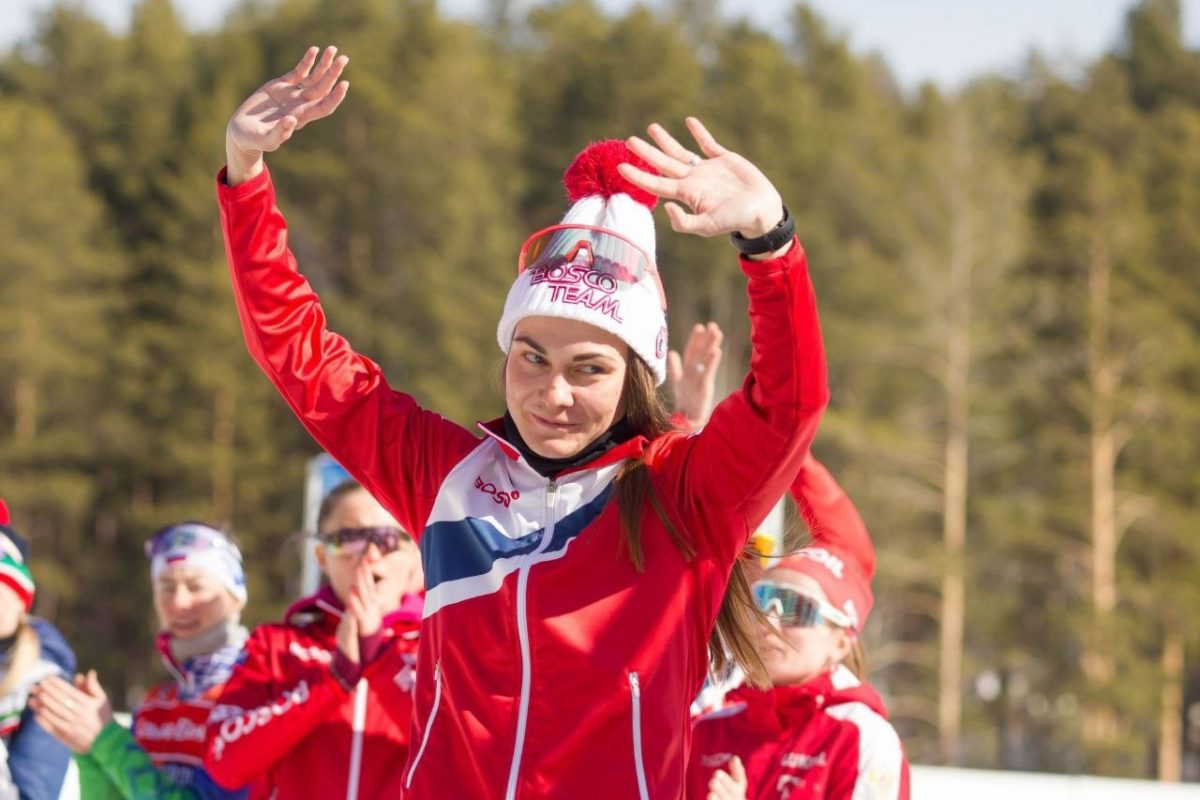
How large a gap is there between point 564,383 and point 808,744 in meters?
1.59

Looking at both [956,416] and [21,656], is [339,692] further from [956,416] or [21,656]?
[956,416]

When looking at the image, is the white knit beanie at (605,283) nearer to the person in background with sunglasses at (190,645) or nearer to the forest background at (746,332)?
the person in background with sunglasses at (190,645)

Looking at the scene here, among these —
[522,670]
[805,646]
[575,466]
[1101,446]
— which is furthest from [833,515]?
[1101,446]

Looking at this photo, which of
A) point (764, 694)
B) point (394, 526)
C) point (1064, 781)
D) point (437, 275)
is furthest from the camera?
point (437, 275)

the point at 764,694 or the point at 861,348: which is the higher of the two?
the point at 861,348

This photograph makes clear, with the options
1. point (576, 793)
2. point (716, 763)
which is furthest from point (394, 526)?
point (576, 793)

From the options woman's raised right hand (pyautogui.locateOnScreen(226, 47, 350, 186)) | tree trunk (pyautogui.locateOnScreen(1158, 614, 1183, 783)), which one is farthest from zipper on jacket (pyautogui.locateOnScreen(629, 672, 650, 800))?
tree trunk (pyautogui.locateOnScreen(1158, 614, 1183, 783))

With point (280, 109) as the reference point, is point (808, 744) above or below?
below

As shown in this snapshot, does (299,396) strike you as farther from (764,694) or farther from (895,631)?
(895,631)

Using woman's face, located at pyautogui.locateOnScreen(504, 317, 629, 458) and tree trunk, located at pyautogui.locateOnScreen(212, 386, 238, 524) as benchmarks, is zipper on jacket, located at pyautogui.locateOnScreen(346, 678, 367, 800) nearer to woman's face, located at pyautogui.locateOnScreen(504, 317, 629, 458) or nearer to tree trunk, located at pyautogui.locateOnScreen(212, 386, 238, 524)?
woman's face, located at pyautogui.locateOnScreen(504, 317, 629, 458)

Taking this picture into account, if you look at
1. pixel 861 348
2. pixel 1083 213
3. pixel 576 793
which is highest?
pixel 1083 213

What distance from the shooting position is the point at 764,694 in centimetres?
378

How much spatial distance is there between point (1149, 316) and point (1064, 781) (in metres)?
23.5

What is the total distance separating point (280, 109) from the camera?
2592mm
